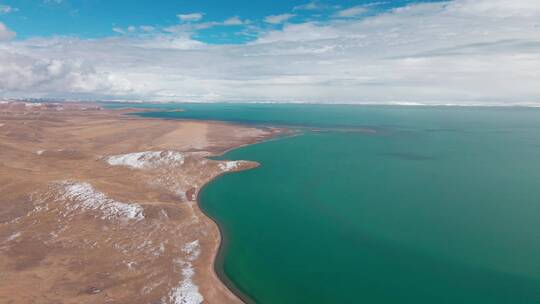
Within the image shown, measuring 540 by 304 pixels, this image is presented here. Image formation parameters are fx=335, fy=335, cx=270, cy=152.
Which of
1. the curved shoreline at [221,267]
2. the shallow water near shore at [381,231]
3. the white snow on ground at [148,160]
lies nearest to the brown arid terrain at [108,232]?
the white snow on ground at [148,160]

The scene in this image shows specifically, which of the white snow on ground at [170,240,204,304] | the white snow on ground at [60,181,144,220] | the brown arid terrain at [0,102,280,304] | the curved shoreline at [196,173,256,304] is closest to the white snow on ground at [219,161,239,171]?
the brown arid terrain at [0,102,280,304]

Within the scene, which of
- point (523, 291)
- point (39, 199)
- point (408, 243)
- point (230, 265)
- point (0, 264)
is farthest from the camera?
point (39, 199)

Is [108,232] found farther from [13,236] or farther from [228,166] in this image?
[228,166]

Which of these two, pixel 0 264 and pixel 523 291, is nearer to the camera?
pixel 523 291

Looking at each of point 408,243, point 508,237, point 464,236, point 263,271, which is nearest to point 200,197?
point 263,271

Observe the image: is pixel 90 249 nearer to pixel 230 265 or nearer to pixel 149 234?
pixel 149 234

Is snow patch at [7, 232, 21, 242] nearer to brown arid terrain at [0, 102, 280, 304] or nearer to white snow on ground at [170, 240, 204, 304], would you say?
brown arid terrain at [0, 102, 280, 304]

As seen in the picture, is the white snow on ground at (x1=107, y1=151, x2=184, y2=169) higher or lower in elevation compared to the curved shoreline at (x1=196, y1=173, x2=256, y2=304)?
higher
